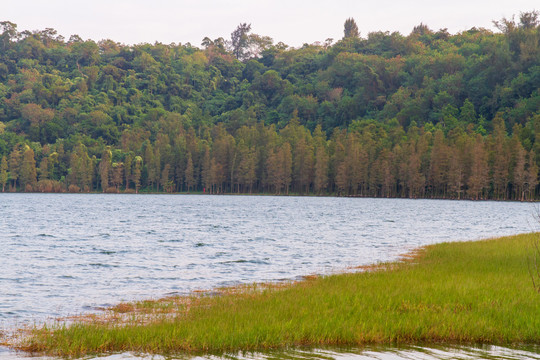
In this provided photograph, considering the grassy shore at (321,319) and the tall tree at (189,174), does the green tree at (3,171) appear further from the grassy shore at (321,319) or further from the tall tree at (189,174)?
the grassy shore at (321,319)

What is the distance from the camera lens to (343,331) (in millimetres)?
13461

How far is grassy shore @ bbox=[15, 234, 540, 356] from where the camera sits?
12805 mm

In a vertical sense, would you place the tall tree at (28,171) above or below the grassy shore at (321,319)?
above

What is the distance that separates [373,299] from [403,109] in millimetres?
185525

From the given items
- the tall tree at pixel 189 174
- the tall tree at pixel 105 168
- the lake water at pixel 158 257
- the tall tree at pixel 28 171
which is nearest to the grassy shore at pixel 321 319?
the lake water at pixel 158 257

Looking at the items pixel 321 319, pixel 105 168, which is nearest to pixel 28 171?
pixel 105 168

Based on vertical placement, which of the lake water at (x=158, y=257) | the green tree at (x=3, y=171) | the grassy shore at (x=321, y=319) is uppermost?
the green tree at (x=3, y=171)

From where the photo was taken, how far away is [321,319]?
14266mm

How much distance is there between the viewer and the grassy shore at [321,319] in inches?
504

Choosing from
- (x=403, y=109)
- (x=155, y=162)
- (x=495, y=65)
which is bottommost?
(x=155, y=162)

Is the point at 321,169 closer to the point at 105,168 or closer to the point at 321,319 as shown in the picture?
the point at 105,168

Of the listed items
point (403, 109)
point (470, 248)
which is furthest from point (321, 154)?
point (470, 248)

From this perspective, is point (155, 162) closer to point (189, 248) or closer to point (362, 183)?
point (362, 183)

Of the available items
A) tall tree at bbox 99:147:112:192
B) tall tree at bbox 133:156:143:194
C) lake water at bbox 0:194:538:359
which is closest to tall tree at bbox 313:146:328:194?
tall tree at bbox 133:156:143:194
